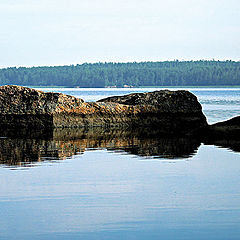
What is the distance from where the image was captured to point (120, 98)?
20.6 metres

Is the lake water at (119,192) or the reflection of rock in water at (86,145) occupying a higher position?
the lake water at (119,192)

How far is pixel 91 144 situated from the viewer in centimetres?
1362

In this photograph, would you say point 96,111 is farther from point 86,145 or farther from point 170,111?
point 86,145

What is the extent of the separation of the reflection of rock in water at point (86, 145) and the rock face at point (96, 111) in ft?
4.35

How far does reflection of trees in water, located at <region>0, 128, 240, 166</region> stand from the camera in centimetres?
1145

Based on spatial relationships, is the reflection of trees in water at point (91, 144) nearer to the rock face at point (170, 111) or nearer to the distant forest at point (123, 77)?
the rock face at point (170, 111)

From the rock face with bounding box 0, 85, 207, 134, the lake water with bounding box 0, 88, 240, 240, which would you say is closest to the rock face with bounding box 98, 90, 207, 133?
the rock face with bounding box 0, 85, 207, 134

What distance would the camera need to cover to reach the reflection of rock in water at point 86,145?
11438 mm

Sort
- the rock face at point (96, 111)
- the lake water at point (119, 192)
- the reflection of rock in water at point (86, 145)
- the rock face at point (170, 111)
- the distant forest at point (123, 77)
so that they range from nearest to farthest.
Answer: the lake water at point (119, 192)
the reflection of rock in water at point (86, 145)
the rock face at point (96, 111)
the rock face at point (170, 111)
the distant forest at point (123, 77)

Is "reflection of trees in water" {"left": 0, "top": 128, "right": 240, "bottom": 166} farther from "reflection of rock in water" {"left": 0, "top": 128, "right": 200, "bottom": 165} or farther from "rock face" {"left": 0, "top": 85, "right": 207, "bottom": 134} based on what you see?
"rock face" {"left": 0, "top": 85, "right": 207, "bottom": 134}

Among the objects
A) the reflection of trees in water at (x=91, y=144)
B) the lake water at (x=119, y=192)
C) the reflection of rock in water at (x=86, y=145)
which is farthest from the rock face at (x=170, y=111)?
the lake water at (x=119, y=192)

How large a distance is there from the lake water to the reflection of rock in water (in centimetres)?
2

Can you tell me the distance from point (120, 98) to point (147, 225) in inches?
575

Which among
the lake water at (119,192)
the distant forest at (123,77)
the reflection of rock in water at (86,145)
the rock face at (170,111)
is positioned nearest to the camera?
the lake water at (119,192)
